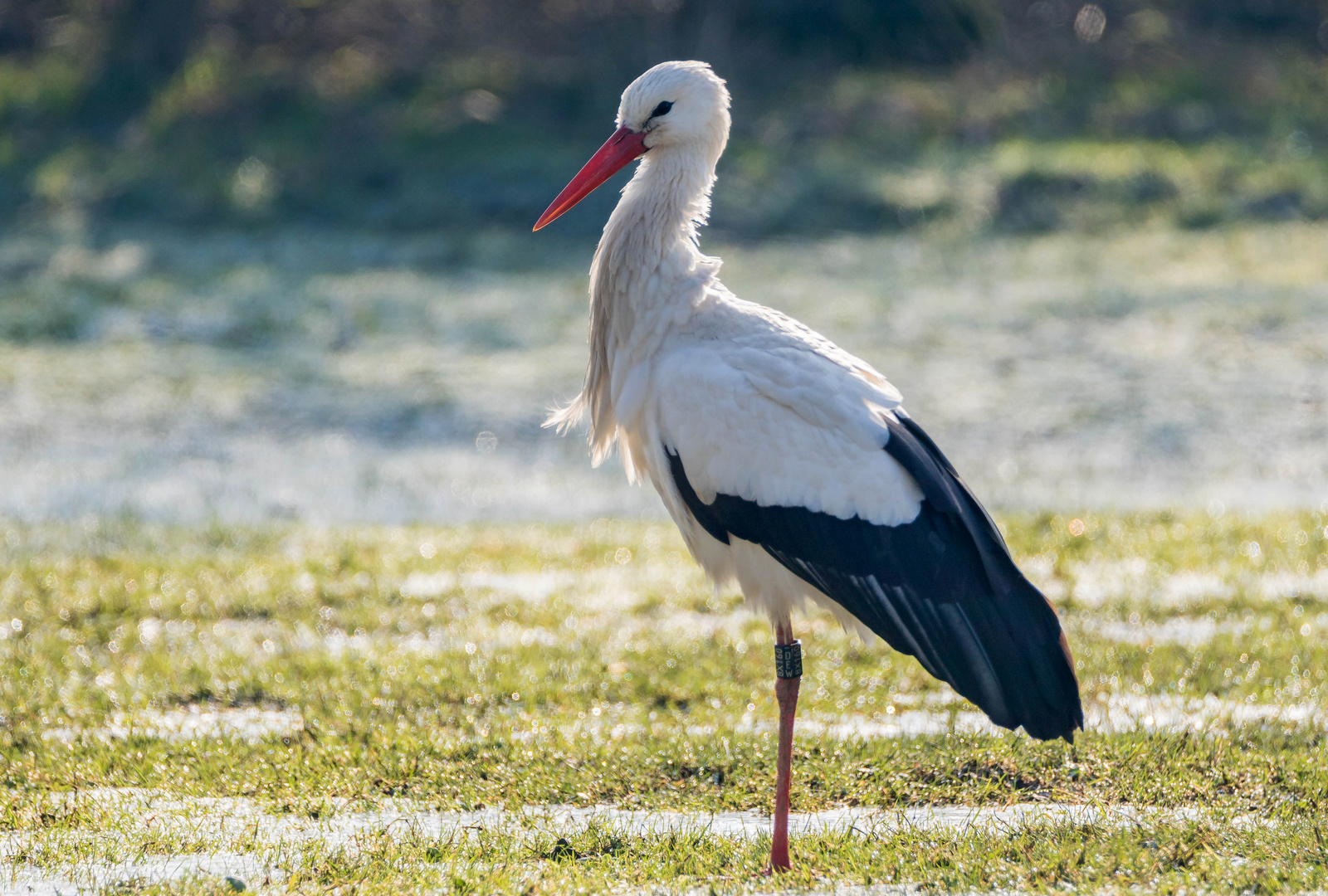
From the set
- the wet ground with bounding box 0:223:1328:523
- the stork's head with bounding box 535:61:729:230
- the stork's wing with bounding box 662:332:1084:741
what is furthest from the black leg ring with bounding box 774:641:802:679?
the wet ground with bounding box 0:223:1328:523

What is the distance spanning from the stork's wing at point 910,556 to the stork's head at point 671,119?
89 centimetres

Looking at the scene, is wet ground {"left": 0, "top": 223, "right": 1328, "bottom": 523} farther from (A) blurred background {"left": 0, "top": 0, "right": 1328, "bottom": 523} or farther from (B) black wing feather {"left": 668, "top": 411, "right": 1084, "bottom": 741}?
(B) black wing feather {"left": 668, "top": 411, "right": 1084, "bottom": 741}

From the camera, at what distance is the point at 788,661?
13.6 feet

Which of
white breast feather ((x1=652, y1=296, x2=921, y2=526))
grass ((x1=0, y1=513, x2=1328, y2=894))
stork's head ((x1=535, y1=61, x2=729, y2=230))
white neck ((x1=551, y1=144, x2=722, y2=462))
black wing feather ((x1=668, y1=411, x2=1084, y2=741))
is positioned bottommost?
grass ((x1=0, y1=513, x2=1328, y2=894))

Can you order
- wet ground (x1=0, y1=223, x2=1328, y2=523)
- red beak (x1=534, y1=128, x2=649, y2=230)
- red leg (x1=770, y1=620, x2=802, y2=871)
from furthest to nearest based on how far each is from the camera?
1. wet ground (x1=0, y1=223, x2=1328, y2=523)
2. red beak (x1=534, y1=128, x2=649, y2=230)
3. red leg (x1=770, y1=620, x2=802, y2=871)

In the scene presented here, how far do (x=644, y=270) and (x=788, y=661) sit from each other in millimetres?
1267

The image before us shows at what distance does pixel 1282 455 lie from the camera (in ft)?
32.1

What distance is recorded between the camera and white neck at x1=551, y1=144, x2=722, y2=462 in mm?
4297

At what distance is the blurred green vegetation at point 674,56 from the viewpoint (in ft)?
53.3

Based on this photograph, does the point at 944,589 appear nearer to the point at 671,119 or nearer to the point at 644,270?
the point at 644,270

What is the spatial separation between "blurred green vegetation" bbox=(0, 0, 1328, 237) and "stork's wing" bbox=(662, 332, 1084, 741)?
39.0 ft

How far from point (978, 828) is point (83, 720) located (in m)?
3.09

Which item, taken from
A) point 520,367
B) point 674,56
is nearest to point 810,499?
point 520,367

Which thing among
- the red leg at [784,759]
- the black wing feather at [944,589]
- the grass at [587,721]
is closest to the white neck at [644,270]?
the black wing feather at [944,589]
